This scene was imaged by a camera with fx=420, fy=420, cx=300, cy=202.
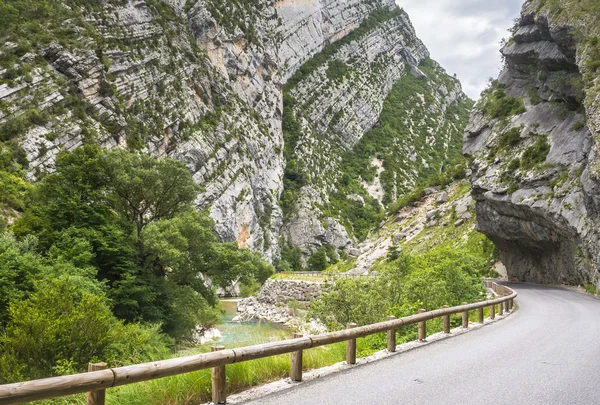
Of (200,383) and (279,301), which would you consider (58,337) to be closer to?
(200,383)

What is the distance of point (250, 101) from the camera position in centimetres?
8794

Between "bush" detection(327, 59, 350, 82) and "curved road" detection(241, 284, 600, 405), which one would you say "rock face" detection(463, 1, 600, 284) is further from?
"bush" detection(327, 59, 350, 82)

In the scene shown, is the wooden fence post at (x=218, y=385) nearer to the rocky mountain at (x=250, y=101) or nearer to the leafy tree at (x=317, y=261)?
the rocky mountain at (x=250, y=101)

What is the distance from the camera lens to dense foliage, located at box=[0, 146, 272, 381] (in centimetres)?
1526

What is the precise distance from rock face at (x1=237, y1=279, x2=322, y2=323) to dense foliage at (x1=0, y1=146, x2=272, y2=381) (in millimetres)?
14309

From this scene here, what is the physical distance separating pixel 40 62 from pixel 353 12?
108 meters

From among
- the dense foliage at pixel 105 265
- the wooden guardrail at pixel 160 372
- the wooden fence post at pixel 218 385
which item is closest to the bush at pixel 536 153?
the dense foliage at pixel 105 265

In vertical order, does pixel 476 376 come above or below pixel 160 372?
below

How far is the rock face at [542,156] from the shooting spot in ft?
96.5

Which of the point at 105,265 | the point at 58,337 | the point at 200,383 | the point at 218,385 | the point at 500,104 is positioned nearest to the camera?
the point at 218,385

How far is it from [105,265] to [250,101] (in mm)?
69168

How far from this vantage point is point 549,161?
34.9 m

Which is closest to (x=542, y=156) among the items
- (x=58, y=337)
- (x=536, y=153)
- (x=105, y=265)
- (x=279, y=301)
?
(x=536, y=153)

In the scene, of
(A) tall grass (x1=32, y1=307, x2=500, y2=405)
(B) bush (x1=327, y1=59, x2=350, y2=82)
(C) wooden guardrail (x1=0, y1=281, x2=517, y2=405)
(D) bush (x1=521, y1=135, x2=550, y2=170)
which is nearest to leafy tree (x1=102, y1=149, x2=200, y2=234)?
(A) tall grass (x1=32, y1=307, x2=500, y2=405)
